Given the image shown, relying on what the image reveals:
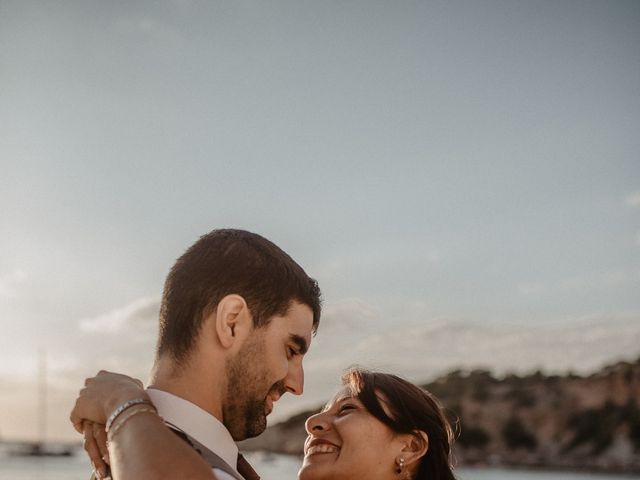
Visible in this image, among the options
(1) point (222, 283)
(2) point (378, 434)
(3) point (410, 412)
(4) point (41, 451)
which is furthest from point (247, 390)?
(4) point (41, 451)

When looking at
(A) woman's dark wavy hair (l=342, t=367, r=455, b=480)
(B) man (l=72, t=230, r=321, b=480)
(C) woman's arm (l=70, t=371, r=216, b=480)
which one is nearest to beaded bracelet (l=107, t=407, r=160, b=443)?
(C) woman's arm (l=70, t=371, r=216, b=480)

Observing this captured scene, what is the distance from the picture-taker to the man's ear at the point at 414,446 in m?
4.09

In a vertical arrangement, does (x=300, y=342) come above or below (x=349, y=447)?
above

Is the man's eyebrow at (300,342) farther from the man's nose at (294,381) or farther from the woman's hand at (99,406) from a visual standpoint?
the woman's hand at (99,406)

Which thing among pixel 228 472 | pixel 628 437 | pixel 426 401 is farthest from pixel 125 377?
pixel 628 437

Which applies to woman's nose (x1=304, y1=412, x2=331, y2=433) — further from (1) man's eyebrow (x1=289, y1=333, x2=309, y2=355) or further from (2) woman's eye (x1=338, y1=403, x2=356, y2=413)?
(1) man's eyebrow (x1=289, y1=333, x2=309, y2=355)

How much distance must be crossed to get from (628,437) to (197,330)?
61051 millimetres

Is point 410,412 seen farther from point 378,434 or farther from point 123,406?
point 123,406

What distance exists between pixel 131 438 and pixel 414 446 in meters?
2.36

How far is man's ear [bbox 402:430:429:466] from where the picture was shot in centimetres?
409

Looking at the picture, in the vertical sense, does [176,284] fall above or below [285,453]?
above

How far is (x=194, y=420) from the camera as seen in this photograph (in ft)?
7.27

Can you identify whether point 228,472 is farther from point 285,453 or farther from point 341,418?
point 285,453

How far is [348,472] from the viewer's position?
3889 mm
